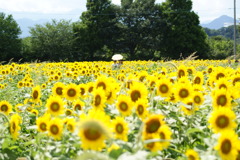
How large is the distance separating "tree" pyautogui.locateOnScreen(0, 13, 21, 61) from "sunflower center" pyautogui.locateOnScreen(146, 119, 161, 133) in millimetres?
38335

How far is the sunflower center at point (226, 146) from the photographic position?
5.26 ft

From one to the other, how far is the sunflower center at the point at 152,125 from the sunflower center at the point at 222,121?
0.46 m

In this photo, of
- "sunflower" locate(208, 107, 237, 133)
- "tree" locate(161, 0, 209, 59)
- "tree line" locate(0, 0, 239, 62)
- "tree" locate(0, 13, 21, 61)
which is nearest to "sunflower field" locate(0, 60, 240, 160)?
"sunflower" locate(208, 107, 237, 133)

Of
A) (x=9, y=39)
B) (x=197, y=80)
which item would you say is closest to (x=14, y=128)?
(x=197, y=80)

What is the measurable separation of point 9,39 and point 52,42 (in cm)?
558

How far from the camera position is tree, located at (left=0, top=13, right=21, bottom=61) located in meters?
39.8

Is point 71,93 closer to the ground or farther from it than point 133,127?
farther from it

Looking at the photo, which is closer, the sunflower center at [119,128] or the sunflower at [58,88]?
the sunflower center at [119,128]

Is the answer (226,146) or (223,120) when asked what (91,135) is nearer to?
(226,146)

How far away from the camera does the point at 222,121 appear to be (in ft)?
6.42

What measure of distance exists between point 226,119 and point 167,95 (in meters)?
0.89

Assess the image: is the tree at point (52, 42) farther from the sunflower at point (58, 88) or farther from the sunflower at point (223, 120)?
the sunflower at point (223, 120)

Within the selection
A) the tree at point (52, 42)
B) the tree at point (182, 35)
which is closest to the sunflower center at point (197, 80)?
the tree at point (52, 42)

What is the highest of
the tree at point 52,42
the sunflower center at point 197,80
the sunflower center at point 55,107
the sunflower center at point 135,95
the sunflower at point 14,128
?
the tree at point 52,42
